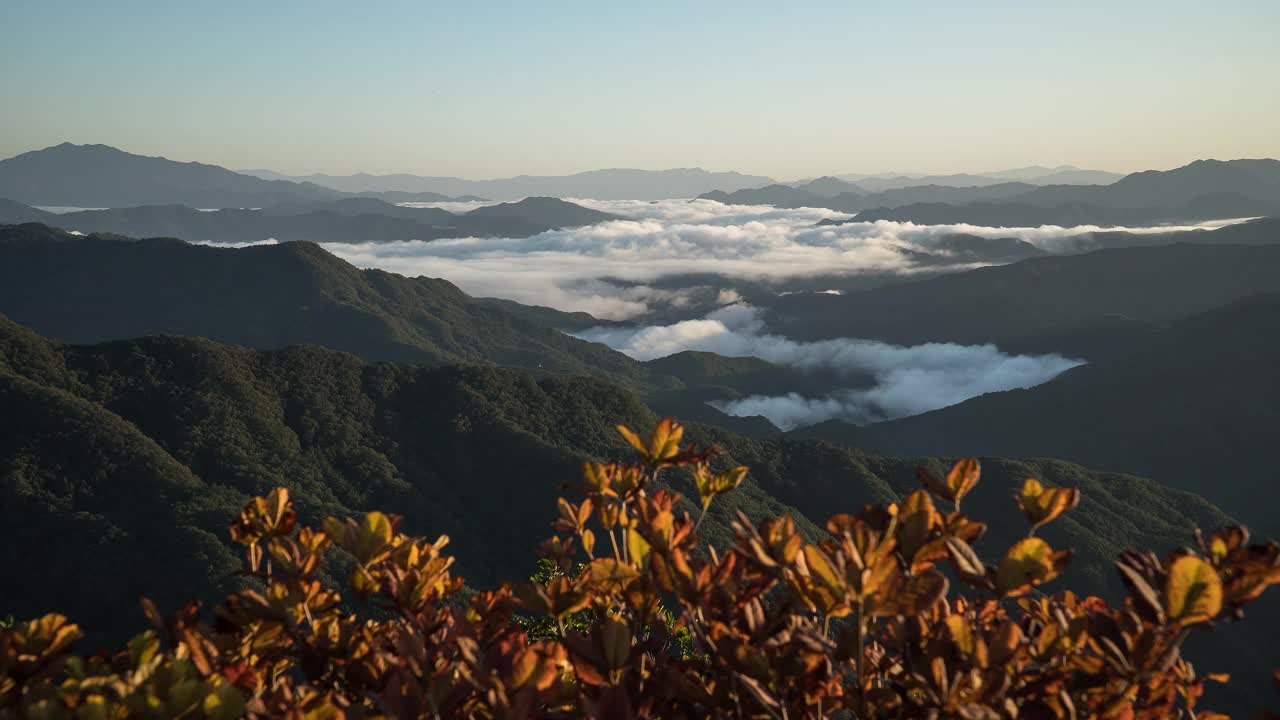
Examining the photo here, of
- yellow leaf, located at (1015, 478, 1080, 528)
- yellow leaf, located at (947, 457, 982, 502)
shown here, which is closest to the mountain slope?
yellow leaf, located at (947, 457, 982, 502)

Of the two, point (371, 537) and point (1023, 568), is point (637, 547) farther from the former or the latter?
point (1023, 568)

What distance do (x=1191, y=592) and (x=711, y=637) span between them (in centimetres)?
184

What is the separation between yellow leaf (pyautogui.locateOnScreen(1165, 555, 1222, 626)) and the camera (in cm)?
288

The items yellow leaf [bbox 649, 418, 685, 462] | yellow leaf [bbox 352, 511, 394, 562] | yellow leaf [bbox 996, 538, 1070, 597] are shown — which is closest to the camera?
yellow leaf [bbox 996, 538, 1070, 597]

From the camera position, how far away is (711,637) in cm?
368

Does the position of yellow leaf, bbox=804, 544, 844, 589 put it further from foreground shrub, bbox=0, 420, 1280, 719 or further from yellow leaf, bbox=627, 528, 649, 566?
yellow leaf, bbox=627, 528, 649, 566

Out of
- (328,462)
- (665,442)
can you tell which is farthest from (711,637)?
(328,462)

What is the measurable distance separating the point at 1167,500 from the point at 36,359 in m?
189

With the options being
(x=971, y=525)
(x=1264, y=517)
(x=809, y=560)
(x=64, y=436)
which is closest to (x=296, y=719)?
(x=809, y=560)

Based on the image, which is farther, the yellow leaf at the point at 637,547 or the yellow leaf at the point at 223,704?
the yellow leaf at the point at 637,547

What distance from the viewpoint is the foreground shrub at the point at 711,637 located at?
305cm

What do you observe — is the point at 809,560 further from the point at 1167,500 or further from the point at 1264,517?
the point at 1264,517

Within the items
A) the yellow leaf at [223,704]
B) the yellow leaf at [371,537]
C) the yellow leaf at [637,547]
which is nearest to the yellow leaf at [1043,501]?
the yellow leaf at [637,547]

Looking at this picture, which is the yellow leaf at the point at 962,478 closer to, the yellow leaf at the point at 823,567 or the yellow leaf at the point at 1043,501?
the yellow leaf at the point at 1043,501
